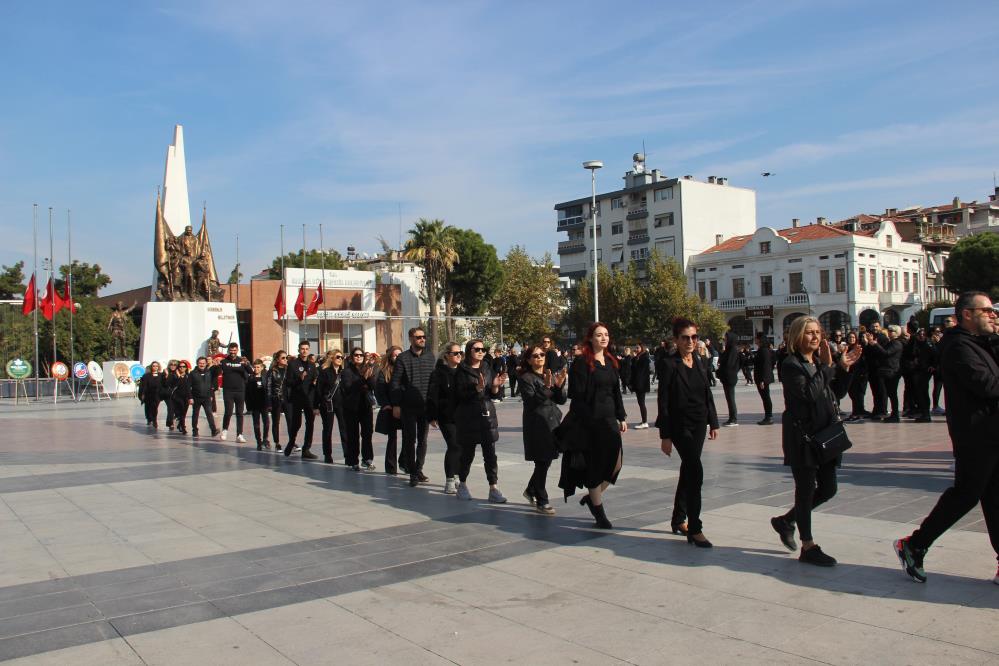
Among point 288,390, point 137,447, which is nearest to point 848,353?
point 288,390

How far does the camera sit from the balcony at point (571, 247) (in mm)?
83812

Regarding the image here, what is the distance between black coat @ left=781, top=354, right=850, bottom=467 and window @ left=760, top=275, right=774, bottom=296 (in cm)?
5794

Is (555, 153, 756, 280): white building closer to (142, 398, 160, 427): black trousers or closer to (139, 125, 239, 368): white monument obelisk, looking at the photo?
(139, 125, 239, 368): white monument obelisk

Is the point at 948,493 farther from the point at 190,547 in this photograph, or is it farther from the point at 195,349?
the point at 195,349

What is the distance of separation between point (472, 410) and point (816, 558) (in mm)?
3829

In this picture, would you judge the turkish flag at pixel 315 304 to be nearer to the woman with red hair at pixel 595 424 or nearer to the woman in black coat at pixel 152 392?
the woman in black coat at pixel 152 392

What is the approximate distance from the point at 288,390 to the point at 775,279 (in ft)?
175

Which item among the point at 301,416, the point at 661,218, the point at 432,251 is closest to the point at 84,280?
the point at 432,251

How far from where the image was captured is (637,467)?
10.3 meters

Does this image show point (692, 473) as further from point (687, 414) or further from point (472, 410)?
point (472, 410)

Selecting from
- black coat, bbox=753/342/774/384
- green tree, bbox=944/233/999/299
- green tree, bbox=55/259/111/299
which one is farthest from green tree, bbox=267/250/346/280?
black coat, bbox=753/342/774/384

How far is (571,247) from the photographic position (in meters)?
84.7

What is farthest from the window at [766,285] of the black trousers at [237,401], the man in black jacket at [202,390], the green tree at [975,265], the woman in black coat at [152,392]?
the black trousers at [237,401]

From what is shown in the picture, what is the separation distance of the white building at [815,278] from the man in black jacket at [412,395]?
49725 millimetres
